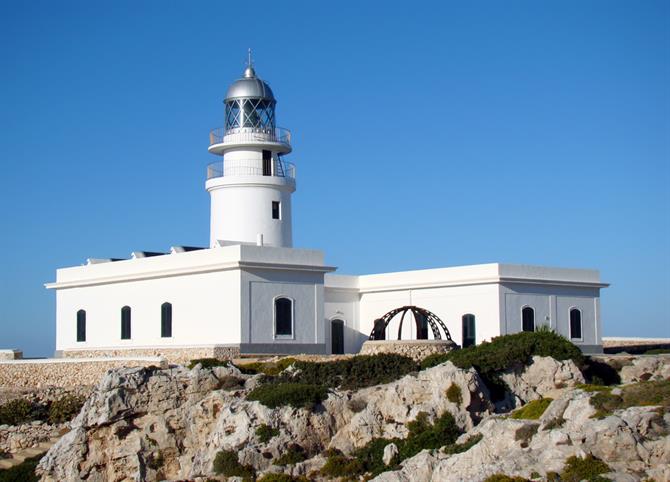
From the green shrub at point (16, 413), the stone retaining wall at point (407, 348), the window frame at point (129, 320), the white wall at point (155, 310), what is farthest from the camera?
the window frame at point (129, 320)

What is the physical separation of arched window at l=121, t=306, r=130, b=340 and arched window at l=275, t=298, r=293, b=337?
207 inches

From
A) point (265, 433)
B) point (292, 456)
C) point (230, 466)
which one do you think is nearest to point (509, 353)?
point (292, 456)

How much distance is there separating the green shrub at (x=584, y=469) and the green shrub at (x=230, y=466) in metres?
7.07

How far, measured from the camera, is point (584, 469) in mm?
17453

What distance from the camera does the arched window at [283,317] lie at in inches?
1238

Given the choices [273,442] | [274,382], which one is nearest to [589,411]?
[273,442]

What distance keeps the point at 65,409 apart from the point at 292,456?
8561mm

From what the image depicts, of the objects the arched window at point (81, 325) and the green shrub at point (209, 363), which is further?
the arched window at point (81, 325)

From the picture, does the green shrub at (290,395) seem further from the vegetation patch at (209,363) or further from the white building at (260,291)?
the white building at (260,291)

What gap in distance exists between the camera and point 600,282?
1479 inches

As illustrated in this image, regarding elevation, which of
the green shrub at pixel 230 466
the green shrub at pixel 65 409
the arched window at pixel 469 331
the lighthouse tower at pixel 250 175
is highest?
the lighthouse tower at pixel 250 175

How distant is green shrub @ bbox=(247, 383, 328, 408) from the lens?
76.8 feet

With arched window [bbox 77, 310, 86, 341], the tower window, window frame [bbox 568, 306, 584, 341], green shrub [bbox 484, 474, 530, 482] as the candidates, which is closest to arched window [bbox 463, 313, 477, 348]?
the tower window

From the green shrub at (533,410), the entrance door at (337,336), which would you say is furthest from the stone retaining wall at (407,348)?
the entrance door at (337,336)
